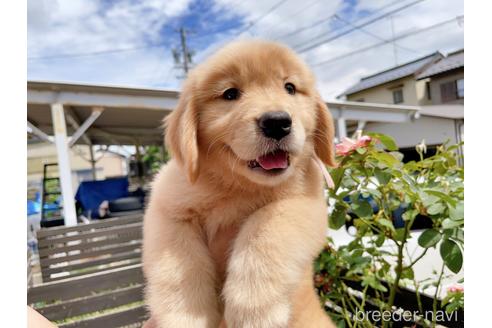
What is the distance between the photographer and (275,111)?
3.77ft

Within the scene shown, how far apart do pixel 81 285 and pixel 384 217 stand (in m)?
2.39

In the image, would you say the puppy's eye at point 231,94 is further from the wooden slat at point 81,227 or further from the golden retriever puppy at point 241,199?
the wooden slat at point 81,227

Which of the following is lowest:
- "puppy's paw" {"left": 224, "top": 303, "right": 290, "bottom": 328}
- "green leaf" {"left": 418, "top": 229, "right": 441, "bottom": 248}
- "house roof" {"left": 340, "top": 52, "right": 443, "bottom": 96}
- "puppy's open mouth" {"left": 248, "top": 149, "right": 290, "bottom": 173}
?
"puppy's paw" {"left": 224, "top": 303, "right": 290, "bottom": 328}

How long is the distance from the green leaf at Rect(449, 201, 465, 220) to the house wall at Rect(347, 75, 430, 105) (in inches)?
577

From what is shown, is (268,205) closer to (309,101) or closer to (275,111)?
(275,111)

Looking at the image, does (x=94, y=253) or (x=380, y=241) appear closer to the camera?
(x=380, y=241)

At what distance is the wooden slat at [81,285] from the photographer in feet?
8.18

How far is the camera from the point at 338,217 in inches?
70.0

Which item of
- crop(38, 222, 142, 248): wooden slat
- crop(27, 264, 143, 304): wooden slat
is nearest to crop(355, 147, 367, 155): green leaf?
→ crop(27, 264, 143, 304): wooden slat

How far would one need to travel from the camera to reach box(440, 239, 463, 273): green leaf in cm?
139

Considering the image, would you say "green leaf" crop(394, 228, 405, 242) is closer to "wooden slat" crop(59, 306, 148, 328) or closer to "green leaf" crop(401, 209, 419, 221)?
"green leaf" crop(401, 209, 419, 221)

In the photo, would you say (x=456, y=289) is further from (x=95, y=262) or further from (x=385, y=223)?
(x=95, y=262)

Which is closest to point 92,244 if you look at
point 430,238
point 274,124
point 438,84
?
point 274,124

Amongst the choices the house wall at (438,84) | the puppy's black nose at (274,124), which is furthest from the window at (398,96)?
the puppy's black nose at (274,124)
